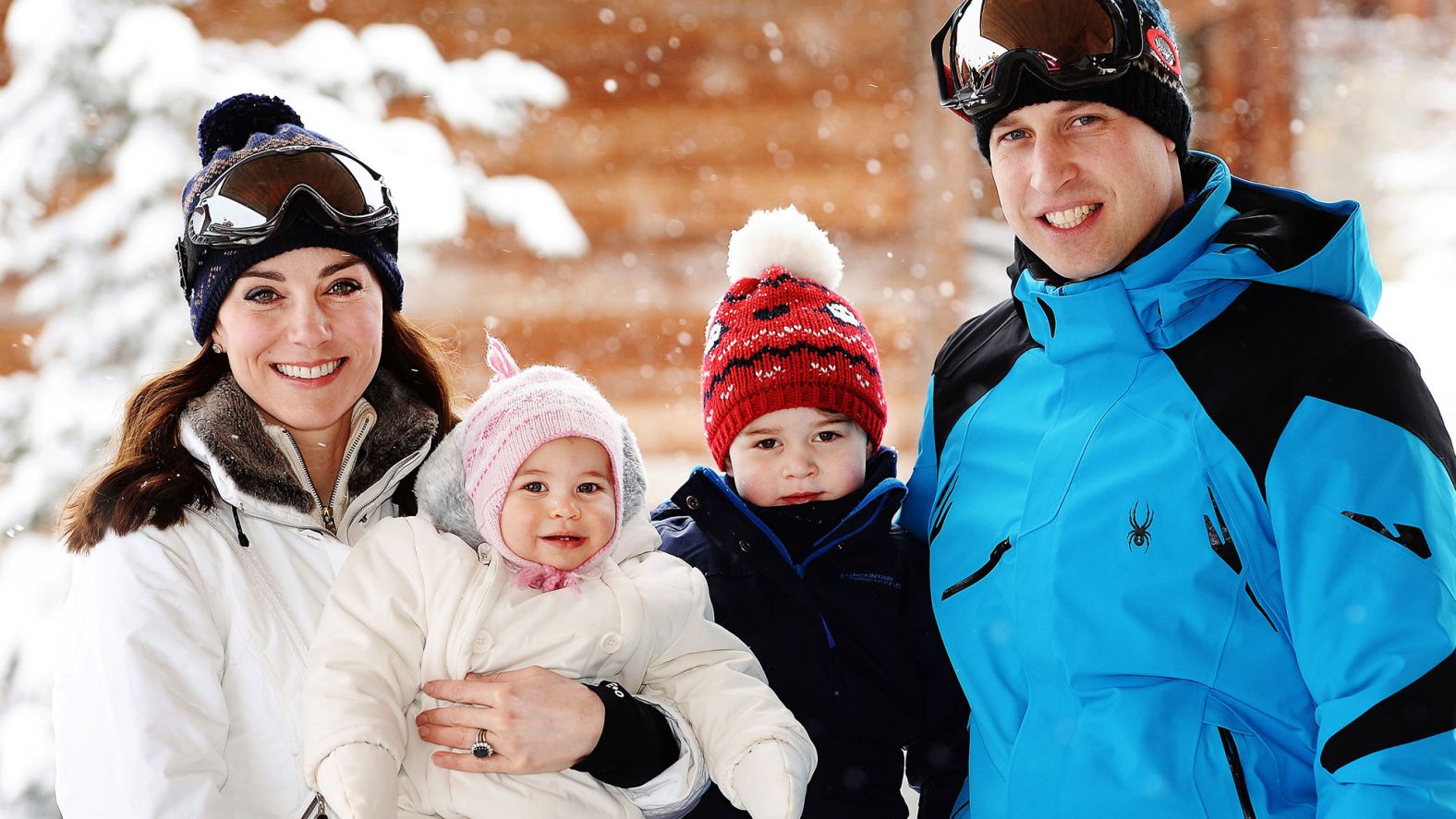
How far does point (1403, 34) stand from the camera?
592 centimetres

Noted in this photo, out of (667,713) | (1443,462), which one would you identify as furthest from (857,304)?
(1443,462)

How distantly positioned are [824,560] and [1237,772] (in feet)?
2.96

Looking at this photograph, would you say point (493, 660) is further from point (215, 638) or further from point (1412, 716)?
point (1412, 716)

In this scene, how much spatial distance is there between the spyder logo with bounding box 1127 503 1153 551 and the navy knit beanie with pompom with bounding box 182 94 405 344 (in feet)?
4.76

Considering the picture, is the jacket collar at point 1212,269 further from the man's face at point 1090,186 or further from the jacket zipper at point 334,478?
the jacket zipper at point 334,478

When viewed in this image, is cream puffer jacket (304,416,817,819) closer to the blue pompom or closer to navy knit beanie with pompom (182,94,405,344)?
navy knit beanie with pompom (182,94,405,344)

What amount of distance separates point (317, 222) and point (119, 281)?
9.19 ft

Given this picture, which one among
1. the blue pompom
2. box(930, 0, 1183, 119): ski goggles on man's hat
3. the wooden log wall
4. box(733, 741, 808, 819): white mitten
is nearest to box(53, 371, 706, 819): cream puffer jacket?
box(733, 741, 808, 819): white mitten

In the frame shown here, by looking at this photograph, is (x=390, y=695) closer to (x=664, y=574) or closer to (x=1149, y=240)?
(x=664, y=574)

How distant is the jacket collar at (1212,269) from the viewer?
6.05ft

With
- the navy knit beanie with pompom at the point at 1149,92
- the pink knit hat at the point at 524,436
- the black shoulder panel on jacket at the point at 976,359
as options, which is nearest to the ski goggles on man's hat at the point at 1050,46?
the navy knit beanie with pompom at the point at 1149,92

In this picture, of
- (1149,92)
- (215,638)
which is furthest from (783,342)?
(215,638)

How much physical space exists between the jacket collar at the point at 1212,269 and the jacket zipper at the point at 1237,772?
63cm

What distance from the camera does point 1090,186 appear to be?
2027mm
